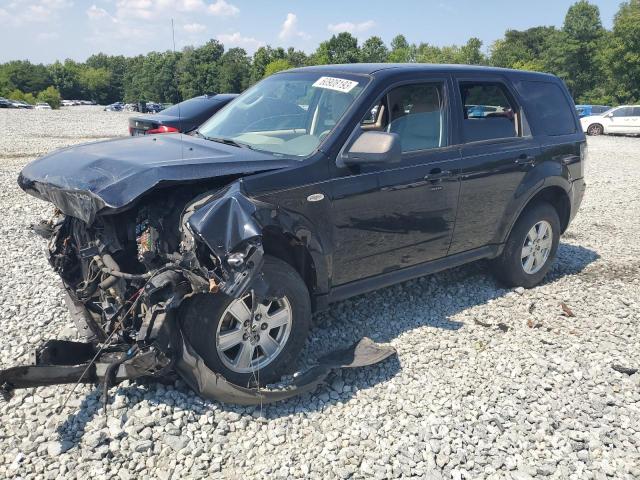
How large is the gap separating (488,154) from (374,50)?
80.2m

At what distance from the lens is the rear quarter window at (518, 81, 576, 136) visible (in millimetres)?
5469

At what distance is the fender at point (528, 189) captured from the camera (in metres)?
5.26

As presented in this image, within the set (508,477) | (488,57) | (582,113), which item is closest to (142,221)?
(508,477)

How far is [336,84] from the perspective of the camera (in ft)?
14.4

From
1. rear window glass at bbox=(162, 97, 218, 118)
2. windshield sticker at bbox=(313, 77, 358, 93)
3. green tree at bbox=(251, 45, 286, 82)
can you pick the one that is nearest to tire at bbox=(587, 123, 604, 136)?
rear window glass at bbox=(162, 97, 218, 118)

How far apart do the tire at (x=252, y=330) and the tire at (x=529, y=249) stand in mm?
2613

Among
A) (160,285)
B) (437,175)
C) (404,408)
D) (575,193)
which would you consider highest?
(437,175)

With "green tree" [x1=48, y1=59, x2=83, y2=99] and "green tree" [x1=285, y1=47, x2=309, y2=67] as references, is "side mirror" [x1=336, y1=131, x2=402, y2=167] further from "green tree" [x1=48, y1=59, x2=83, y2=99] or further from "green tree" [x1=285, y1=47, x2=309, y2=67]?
"green tree" [x1=48, y1=59, x2=83, y2=99]

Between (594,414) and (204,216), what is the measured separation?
280 cm

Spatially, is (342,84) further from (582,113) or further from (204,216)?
(582,113)

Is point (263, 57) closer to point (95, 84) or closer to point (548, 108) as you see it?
point (95, 84)

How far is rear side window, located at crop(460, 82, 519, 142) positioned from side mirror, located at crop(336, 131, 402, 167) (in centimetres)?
129

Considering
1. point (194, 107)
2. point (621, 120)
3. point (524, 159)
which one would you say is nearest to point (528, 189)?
point (524, 159)

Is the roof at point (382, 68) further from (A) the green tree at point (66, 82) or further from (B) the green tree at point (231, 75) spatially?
(A) the green tree at point (66, 82)
